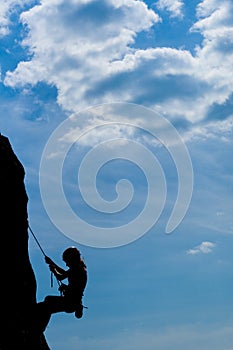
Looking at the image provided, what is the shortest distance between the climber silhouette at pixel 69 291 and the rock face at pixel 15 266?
1.76 feet

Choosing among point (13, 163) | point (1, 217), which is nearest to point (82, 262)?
point (1, 217)

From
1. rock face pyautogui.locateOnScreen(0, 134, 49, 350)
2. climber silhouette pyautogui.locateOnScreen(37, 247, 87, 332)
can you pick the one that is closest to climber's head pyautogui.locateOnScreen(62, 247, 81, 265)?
climber silhouette pyautogui.locateOnScreen(37, 247, 87, 332)

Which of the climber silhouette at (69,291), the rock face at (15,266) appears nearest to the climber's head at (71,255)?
the climber silhouette at (69,291)

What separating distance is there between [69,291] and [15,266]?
97.9 inches

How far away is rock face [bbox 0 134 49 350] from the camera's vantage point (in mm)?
21312

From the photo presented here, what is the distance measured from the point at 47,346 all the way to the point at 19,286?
128 inches

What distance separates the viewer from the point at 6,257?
72.5 feet

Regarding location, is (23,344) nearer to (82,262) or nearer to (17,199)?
(82,262)

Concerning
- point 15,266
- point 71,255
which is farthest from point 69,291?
point 15,266

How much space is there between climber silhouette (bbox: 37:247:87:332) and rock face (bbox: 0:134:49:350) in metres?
0.54

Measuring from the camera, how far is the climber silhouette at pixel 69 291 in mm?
21688

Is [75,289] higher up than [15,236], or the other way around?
[15,236]

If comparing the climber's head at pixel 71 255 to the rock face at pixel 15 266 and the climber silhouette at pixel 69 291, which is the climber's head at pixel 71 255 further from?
the rock face at pixel 15 266

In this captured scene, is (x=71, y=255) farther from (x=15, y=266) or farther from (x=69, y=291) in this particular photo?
(x=15, y=266)
